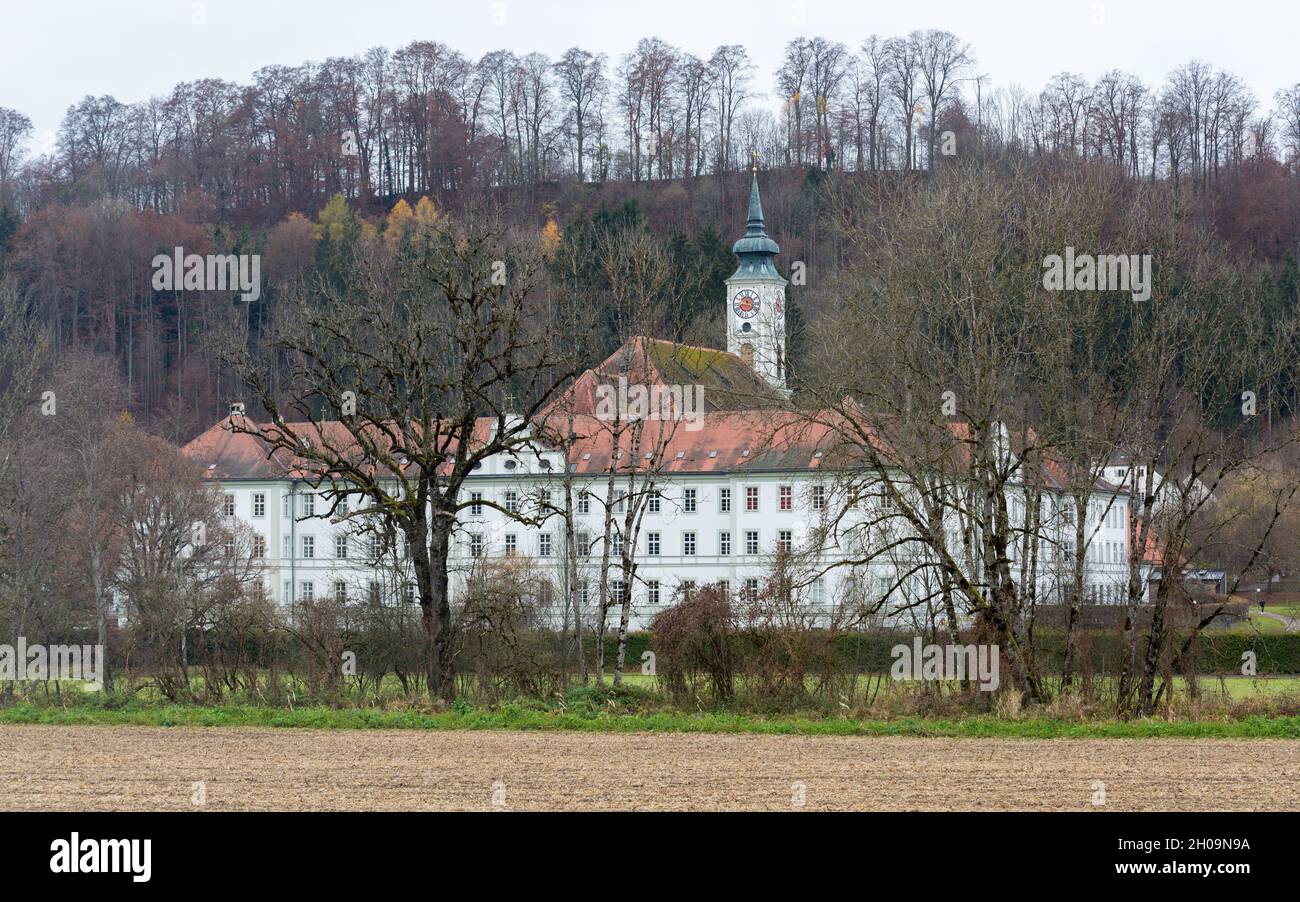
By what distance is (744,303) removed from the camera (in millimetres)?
94312

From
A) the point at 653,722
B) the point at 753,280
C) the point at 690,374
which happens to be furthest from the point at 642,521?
the point at 653,722

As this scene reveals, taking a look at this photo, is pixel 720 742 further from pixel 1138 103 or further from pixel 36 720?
pixel 1138 103

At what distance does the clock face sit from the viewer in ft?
307

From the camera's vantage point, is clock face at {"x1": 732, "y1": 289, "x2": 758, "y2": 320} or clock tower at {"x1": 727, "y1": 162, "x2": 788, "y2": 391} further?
clock face at {"x1": 732, "y1": 289, "x2": 758, "y2": 320}

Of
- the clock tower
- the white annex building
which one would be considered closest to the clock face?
the clock tower

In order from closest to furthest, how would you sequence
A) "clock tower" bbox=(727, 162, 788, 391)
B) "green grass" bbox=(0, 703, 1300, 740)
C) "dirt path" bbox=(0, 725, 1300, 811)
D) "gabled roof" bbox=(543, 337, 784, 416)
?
"dirt path" bbox=(0, 725, 1300, 811) → "green grass" bbox=(0, 703, 1300, 740) → "gabled roof" bbox=(543, 337, 784, 416) → "clock tower" bbox=(727, 162, 788, 391)

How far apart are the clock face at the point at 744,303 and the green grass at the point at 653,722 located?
65.2 meters

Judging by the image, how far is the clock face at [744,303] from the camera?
307 ft

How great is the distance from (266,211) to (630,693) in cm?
9719

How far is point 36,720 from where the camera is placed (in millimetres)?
30328

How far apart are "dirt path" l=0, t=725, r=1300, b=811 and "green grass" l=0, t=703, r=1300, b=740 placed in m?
0.77

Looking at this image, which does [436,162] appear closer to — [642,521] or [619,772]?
[642,521]

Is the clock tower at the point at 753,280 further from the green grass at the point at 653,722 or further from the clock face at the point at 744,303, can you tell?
the green grass at the point at 653,722

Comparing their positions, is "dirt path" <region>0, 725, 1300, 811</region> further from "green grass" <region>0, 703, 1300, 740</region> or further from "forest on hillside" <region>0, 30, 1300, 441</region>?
"forest on hillside" <region>0, 30, 1300, 441</region>
